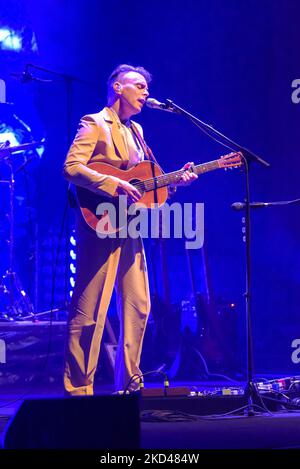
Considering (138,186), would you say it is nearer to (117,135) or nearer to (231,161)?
(117,135)

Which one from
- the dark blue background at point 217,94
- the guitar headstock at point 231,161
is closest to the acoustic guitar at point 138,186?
the guitar headstock at point 231,161

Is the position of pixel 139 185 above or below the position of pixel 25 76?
below

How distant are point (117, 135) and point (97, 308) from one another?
1.23m

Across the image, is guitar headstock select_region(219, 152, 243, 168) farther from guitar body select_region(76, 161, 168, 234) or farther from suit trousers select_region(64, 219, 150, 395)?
suit trousers select_region(64, 219, 150, 395)

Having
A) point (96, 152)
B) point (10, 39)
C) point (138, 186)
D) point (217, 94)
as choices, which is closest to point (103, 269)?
point (138, 186)

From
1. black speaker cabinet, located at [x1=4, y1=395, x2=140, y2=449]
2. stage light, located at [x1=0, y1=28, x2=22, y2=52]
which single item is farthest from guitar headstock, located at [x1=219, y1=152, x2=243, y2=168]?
stage light, located at [x1=0, y1=28, x2=22, y2=52]

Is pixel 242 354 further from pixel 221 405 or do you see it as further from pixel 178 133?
pixel 221 405

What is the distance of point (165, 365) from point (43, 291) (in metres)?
2.07

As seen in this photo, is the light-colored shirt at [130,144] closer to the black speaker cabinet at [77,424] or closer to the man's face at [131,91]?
the man's face at [131,91]

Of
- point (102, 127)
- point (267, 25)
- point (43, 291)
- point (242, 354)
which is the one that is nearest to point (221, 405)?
point (102, 127)

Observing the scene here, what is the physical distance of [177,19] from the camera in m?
8.53

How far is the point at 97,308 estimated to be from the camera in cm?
509

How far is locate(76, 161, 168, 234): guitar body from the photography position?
503 centimetres

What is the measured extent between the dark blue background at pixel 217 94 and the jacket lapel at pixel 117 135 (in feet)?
10.5
